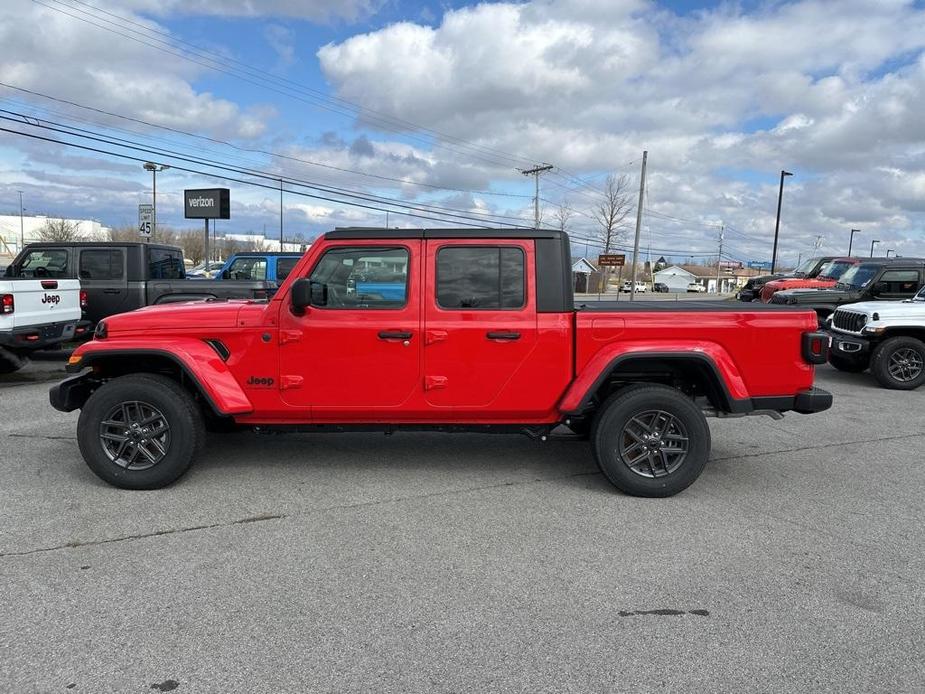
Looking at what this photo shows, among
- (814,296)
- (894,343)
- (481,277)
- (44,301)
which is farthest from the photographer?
(814,296)

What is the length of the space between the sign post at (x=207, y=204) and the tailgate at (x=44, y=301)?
22.8 m

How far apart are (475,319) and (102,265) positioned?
344 inches

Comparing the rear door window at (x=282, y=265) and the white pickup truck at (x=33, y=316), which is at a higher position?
the rear door window at (x=282, y=265)

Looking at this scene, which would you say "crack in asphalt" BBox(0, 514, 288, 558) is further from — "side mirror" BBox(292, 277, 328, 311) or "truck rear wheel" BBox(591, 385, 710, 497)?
"truck rear wheel" BBox(591, 385, 710, 497)

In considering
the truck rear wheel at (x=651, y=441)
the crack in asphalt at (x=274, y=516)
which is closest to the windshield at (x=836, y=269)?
the crack in asphalt at (x=274, y=516)

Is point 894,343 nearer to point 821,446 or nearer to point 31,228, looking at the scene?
point 821,446

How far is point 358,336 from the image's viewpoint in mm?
4535

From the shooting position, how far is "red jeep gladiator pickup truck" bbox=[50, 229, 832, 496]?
4527mm

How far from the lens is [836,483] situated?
504cm

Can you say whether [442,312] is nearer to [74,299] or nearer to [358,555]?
[358,555]

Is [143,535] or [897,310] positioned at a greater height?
[897,310]

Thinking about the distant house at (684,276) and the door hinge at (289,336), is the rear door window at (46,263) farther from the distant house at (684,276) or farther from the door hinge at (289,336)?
the distant house at (684,276)

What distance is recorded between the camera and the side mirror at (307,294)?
171 inches

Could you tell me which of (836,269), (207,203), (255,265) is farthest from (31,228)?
(836,269)
